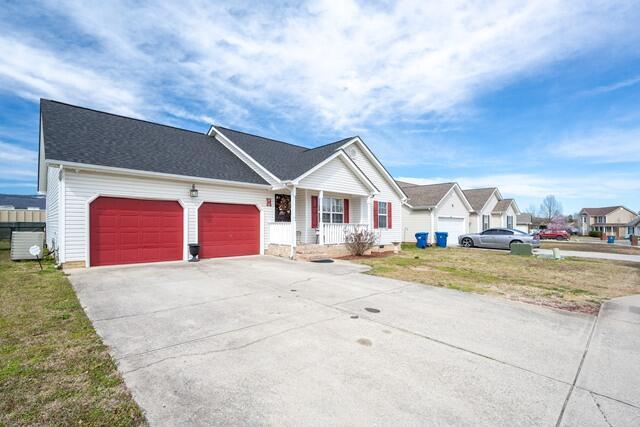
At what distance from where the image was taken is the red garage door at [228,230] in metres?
11.6

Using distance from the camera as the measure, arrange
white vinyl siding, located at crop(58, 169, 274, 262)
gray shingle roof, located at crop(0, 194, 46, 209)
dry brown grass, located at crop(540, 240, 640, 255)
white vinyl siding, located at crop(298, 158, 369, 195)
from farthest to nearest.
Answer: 1. gray shingle roof, located at crop(0, 194, 46, 209)
2. dry brown grass, located at crop(540, 240, 640, 255)
3. white vinyl siding, located at crop(298, 158, 369, 195)
4. white vinyl siding, located at crop(58, 169, 274, 262)

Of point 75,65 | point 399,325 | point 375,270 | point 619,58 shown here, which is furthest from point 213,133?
point 619,58

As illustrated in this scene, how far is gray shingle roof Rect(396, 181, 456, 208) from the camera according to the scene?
23.4m

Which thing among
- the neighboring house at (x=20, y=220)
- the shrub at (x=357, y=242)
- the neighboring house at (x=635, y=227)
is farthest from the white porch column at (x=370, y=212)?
the neighboring house at (x=635, y=227)

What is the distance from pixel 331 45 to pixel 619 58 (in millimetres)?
10535

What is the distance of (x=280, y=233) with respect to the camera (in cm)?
1286

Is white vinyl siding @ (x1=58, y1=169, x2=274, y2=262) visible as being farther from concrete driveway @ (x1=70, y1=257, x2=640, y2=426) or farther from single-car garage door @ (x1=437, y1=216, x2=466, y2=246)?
single-car garage door @ (x1=437, y1=216, x2=466, y2=246)

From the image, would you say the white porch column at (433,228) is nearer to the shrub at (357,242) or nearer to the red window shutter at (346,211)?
the red window shutter at (346,211)

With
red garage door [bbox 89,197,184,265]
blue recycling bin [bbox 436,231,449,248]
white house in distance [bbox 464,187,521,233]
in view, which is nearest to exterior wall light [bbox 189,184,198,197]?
red garage door [bbox 89,197,184,265]

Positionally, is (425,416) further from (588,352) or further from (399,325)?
(588,352)

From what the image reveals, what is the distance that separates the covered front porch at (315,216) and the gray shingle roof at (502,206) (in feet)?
73.3

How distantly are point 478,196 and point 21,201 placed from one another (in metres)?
60.2

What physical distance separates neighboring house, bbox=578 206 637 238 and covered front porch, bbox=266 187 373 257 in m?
78.8

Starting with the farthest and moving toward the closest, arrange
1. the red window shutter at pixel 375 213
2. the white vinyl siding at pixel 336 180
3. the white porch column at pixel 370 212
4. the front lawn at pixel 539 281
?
the red window shutter at pixel 375 213, the white porch column at pixel 370 212, the white vinyl siding at pixel 336 180, the front lawn at pixel 539 281
